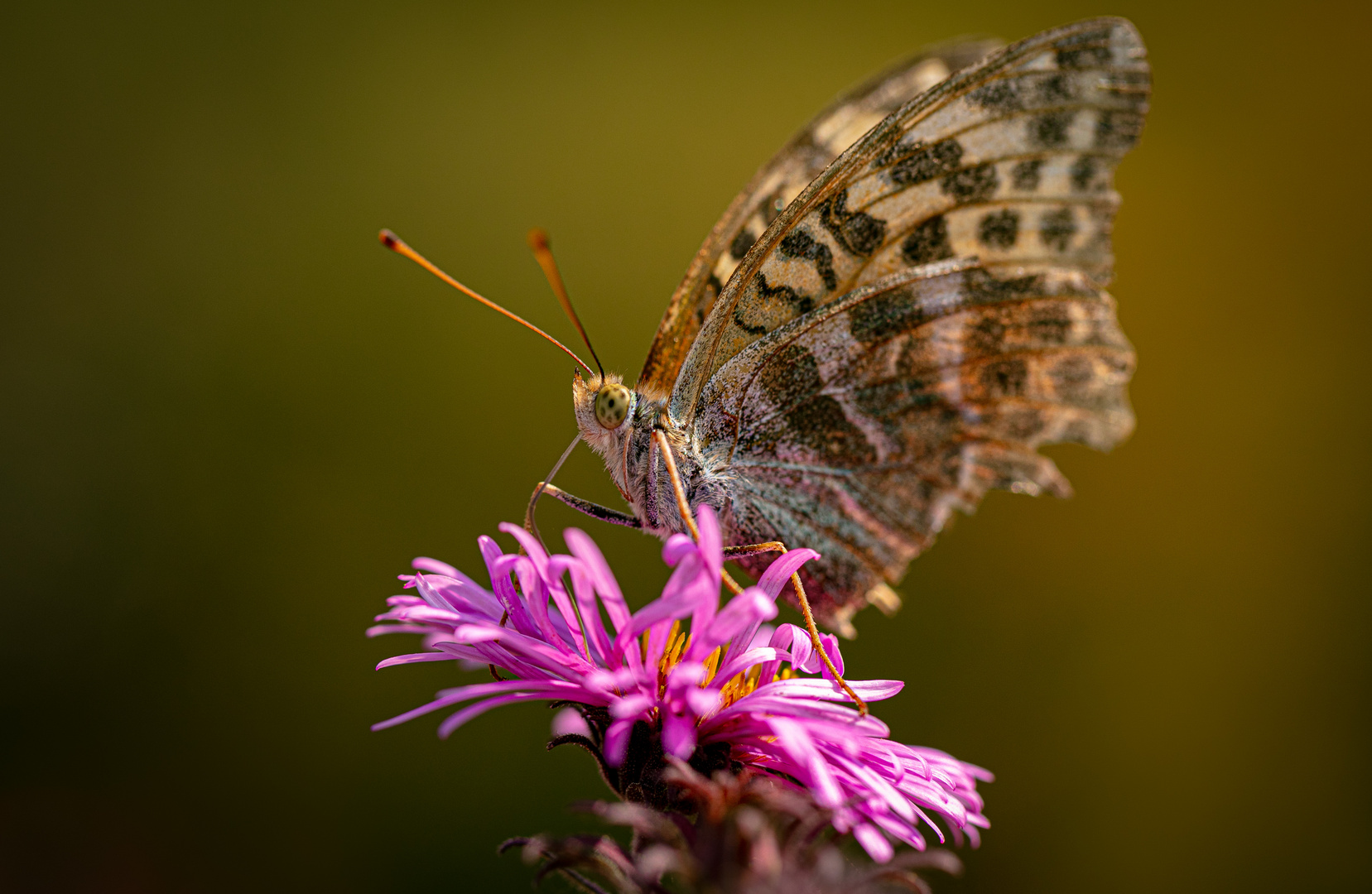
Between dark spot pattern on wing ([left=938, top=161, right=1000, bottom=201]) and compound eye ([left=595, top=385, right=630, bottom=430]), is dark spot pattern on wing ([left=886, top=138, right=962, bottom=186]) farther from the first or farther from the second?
compound eye ([left=595, top=385, right=630, bottom=430])

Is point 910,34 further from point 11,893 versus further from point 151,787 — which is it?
point 11,893

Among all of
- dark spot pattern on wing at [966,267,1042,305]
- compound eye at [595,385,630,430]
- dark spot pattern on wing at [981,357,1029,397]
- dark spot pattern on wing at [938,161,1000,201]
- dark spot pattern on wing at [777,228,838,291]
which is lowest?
compound eye at [595,385,630,430]

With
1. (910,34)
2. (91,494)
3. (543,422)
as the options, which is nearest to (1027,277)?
(543,422)

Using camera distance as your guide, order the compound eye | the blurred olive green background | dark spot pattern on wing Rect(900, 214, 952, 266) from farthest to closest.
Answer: the blurred olive green background < dark spot pattern on wing Rect(900, 214, 952, 266) < the compound eye

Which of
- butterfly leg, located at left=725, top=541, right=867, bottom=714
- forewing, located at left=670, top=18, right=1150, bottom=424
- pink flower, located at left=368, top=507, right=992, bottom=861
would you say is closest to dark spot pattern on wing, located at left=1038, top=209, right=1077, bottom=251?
forewing, located at left=670, top=18, right=1150, bottom=424

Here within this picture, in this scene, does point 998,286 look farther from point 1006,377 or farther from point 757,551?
point 757,551

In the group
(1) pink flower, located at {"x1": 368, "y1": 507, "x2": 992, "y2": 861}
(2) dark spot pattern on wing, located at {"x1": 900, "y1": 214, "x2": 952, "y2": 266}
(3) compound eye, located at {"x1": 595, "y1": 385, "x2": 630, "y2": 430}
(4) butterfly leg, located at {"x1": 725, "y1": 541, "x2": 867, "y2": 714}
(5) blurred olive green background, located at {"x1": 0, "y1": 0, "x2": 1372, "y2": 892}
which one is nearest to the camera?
(1) pink flower, located at {"x1": 368, "y1": 507, "x2": 992, "y2": 861}

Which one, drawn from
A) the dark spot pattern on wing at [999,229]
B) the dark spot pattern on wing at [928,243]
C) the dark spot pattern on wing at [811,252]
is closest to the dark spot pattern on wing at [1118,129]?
the dark spot pattern on wing at [999,229]
